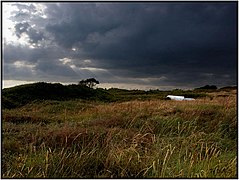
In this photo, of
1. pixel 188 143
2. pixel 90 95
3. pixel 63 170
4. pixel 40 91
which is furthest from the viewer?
pixel 90 95

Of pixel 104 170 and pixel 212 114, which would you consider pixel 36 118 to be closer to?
pixel 212 114

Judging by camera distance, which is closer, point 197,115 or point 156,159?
point 156,159

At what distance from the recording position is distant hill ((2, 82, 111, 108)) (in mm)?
20172

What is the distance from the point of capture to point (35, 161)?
17.1 ft

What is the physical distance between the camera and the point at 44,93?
22.9m

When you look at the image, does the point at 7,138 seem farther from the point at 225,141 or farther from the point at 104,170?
the point at 225,141

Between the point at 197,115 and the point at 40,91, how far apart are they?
14.5 metres

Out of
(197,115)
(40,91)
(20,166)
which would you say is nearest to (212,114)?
(197,115)

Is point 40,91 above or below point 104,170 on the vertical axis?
above

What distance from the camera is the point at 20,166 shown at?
5.19 metres

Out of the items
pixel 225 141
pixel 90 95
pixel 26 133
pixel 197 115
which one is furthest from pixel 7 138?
pixel 90 95

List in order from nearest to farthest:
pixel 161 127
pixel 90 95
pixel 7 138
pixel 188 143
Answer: pixel 188 143 → pixel 7 138 → pixel 161 127 → pixel 90 95

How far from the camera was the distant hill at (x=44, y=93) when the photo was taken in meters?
20.2

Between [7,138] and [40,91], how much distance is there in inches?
626
